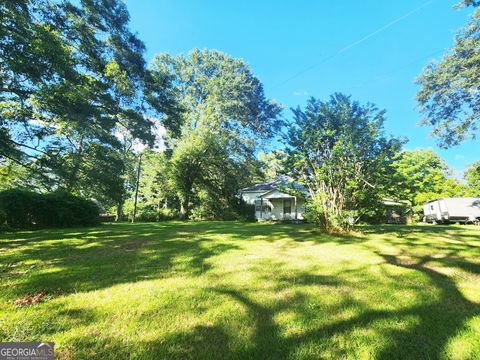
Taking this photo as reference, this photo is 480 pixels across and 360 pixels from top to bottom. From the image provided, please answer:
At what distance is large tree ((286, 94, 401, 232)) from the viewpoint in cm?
861

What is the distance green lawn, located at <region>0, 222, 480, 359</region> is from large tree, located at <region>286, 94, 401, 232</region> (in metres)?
3.53

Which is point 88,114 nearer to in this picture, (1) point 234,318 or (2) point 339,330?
(1) point 234,318

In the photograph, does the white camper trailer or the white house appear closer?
the white camper trailer

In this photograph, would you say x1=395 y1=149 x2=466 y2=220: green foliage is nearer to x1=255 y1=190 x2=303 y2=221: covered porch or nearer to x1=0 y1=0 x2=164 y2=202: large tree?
x1=255 y1=190 x2=303 y2=221: covered porch

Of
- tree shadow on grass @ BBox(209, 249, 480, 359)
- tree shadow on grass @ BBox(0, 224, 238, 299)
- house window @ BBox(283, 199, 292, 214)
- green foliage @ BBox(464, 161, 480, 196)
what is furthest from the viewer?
green foliage @ BBox(464, 161, 480, 196)

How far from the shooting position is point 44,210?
13484mm

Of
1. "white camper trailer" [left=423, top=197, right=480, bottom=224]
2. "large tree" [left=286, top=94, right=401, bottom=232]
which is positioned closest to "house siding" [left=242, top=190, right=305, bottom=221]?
"white camper trailer" [left=423, top=197, right=480, bottom=224]

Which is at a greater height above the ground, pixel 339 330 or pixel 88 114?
pixel 88 114

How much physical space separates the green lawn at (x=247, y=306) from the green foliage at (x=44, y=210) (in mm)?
9020

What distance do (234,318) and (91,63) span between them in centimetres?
1351

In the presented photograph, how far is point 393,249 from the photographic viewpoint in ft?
21.1

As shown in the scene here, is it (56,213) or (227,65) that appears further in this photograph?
(227,65)

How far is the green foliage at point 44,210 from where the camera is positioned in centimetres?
1214

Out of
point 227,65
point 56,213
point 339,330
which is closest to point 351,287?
point 339,330
